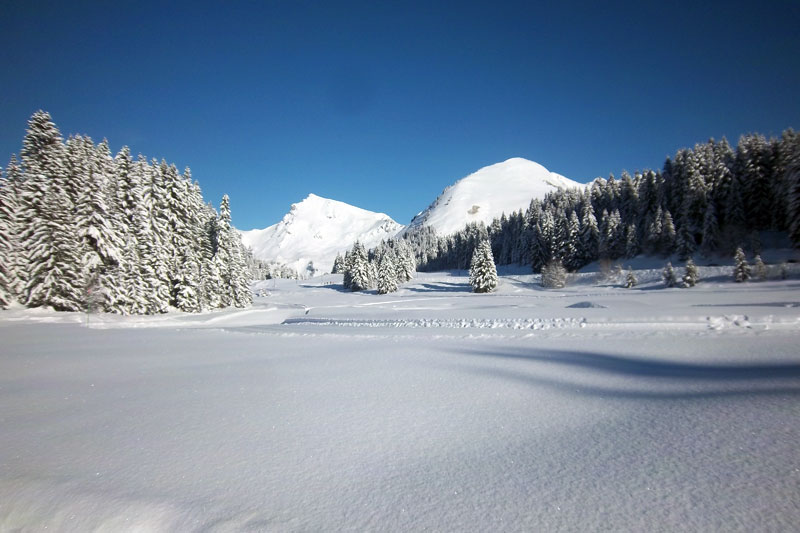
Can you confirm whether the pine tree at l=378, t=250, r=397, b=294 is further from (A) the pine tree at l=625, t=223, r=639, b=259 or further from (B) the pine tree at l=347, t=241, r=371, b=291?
(A) the pine tree at l=625, t=223, r=639, b=259

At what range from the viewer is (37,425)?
5.19 metres

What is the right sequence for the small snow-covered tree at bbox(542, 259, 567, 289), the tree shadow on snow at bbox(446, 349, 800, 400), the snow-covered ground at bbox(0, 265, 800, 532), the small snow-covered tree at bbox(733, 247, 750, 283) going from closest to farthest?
the snow-covered ground at bbox(0, 265, 800, 532)
the tree shadow on snow at bbox(446, 349, 800, 400)
the small snow-covered tree at bbox(733, 247, 750, 283)
the small snow-covered tree at bbox(542, 259, 567, 289)

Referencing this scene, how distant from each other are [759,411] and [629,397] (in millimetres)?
1510

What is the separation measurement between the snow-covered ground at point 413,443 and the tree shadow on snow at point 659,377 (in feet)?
0.22

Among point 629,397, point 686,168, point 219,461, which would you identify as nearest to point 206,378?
point 219,461

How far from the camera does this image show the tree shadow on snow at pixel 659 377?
541cm

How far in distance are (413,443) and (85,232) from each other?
3290 centimetres

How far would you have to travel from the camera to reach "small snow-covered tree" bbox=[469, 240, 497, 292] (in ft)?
177

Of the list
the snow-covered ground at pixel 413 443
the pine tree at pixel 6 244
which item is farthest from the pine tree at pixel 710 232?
the pine tree at pixel 6 244

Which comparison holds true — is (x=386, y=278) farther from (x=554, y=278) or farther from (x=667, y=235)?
(x=667, y=235)

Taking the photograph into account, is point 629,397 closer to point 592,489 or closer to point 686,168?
point 592,489

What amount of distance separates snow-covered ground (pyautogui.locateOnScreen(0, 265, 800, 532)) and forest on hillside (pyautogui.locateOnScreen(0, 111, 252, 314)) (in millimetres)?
21648

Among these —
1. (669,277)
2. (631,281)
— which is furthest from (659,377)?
(631,281)

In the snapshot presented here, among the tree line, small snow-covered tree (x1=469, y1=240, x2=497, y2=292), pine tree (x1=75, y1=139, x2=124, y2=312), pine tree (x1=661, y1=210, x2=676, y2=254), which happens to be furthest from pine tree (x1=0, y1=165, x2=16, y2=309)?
pine tree (x1=661, y1=210, x2=676, y2=254)
